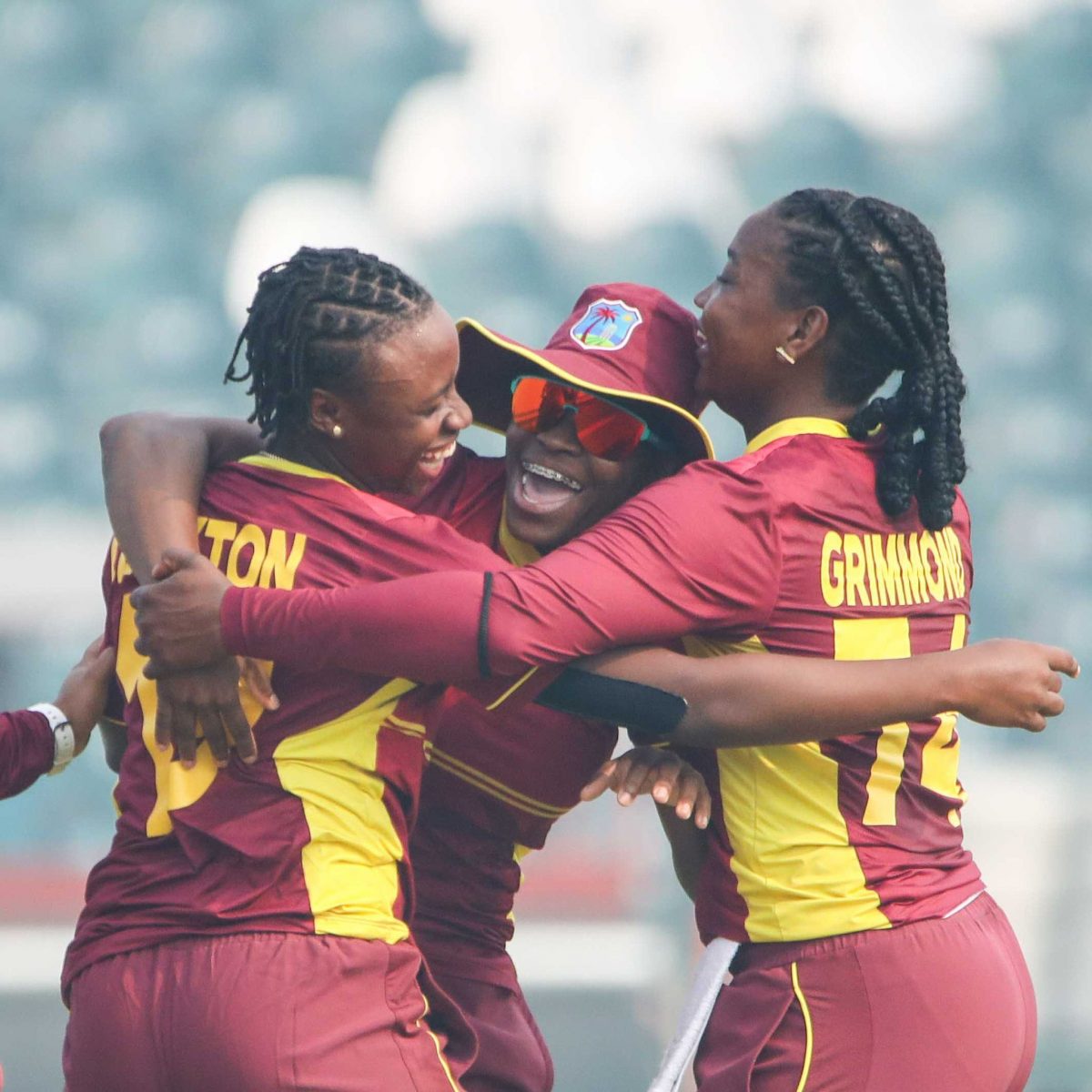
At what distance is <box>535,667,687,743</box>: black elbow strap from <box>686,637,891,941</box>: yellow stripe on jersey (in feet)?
0.44

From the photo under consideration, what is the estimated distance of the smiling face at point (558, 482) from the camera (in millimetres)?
2061

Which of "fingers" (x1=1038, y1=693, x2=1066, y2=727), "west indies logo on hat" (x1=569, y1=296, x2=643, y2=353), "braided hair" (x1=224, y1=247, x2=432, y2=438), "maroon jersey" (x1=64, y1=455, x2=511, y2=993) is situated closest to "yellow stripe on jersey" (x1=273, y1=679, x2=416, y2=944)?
"maroon jersey" (x1=64, y1=455, x2=511, y2=993)

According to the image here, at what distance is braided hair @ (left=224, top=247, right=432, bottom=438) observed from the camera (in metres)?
1.76

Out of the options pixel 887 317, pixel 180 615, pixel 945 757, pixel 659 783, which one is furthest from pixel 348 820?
pixel 887 317

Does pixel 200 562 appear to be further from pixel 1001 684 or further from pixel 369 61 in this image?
pixel 369 61

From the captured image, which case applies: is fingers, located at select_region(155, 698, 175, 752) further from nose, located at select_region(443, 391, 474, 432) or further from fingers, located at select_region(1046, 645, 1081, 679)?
fingers, located at select_region(1046, 645, 1081, 679)

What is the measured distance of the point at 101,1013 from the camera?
167 centimetres

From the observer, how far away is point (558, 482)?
2076mm

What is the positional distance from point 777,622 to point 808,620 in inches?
1.4

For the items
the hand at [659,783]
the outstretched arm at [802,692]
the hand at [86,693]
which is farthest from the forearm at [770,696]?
the hand at [86,693]

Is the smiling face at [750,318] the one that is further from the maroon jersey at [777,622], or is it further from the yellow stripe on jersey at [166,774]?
the yellow stripe on jersey at [166,774]

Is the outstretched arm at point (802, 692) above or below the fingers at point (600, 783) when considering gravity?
above

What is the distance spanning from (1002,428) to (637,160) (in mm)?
1652

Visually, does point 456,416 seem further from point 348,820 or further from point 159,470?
point 348,820
